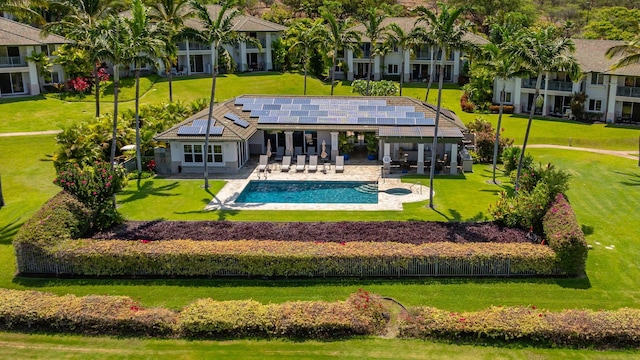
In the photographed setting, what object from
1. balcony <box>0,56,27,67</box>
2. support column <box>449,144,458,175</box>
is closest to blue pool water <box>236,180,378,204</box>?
support column <box>449,144,458,175</box>

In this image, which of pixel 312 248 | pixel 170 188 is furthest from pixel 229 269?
pixel 170 188

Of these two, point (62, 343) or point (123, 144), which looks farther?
point (123, 144)

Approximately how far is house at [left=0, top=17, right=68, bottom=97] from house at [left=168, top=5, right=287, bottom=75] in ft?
51.2

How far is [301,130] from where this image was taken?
149ft

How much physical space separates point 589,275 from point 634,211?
403 inches

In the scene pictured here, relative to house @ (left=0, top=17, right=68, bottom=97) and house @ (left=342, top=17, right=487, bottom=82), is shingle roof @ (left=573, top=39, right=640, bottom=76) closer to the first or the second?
house @ (left=342, top=17, right=487, bottom=82)

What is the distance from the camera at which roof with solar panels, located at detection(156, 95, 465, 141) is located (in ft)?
140

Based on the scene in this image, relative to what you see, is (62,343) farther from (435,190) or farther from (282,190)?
(435,190)

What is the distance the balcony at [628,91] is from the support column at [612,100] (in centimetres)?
45

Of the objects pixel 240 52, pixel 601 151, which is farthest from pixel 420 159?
pixel 240 52

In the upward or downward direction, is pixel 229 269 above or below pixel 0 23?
below

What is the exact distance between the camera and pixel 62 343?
2092 centimetres

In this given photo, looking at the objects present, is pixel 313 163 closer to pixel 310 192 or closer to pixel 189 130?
pixel 310 192

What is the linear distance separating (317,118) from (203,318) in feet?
89.8
